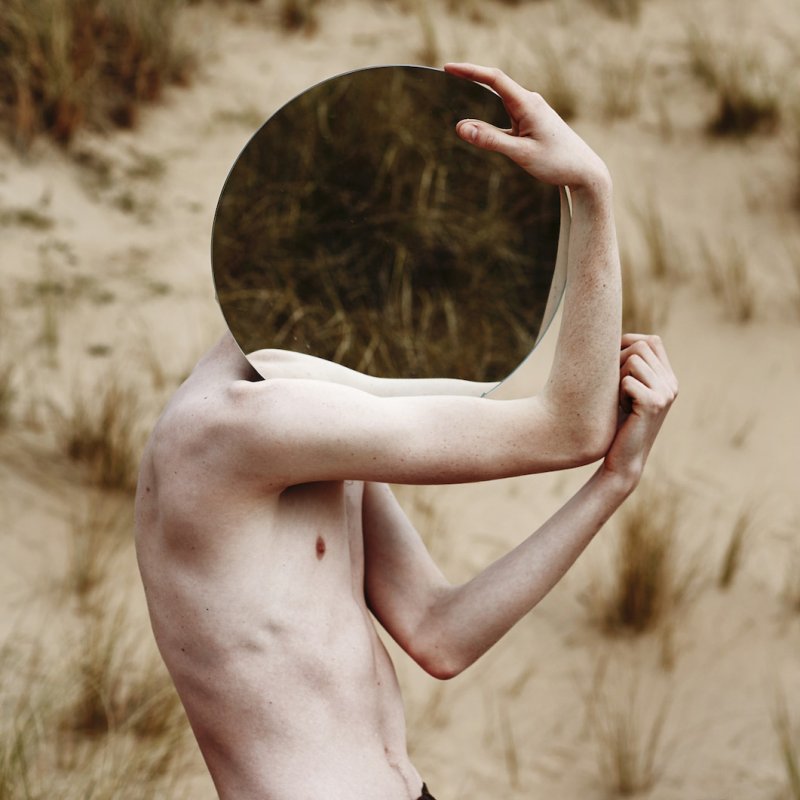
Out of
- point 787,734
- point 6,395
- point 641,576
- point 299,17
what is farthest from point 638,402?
point 299,17

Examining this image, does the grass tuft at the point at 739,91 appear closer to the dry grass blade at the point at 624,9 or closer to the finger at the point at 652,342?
the dry grass blade at the point at 624,9

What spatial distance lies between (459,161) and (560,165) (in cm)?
24

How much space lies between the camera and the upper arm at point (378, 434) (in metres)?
1.33

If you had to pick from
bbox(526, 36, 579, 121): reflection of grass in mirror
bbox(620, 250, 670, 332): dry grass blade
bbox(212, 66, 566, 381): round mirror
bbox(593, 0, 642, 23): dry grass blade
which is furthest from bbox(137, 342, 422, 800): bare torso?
bbox(593, 0, 642, 23): dry grass blade

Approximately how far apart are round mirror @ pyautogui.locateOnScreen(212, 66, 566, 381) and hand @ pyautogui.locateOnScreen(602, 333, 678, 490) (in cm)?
12

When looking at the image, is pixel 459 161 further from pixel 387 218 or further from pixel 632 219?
pixel 632 219

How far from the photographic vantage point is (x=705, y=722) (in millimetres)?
3615

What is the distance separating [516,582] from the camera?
158 centimetres

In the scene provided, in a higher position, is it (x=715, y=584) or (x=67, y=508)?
(x=715, y=584)

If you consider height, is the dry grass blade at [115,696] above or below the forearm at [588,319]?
below

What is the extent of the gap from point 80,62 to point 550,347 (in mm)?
2386

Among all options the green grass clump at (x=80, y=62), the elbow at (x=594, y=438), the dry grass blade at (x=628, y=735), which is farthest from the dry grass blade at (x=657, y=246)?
the elbow at (x=594, y=438)

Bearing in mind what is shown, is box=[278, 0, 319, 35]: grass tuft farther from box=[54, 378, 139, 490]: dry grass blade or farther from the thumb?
the thumb

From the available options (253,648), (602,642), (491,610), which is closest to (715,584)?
(602,642)
